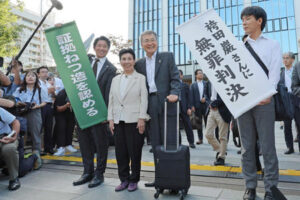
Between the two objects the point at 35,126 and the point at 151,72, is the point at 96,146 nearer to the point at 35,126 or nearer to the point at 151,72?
the point at 151,72

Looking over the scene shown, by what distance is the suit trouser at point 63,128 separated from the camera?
17.4 ft

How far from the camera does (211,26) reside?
2484 mm

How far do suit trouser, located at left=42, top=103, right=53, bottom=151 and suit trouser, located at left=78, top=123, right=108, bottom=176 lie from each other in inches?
86.8

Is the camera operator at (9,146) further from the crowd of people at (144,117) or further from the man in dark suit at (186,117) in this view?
the man in dark suit at (186,117)

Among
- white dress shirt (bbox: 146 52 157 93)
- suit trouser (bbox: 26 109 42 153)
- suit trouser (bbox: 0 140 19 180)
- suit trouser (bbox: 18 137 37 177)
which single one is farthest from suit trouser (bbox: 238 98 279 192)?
suit trouser (bbox: 26 109 42 153)

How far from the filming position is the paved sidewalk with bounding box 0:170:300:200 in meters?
2.59

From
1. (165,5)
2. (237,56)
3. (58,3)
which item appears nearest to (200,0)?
(165,5)

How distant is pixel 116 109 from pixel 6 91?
332 cm

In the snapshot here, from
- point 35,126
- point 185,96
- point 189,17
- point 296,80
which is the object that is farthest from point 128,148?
point 189,17

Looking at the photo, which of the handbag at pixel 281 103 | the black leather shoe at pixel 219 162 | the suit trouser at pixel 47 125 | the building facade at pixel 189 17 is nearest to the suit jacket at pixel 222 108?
the black leather shoe at pixel 219 162

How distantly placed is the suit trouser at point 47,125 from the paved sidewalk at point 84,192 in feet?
6.06

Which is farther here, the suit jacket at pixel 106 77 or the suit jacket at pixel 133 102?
the suit jacket at pixel 106 77

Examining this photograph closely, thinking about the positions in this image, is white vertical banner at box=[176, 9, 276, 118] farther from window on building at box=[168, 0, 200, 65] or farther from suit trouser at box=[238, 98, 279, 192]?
window on building at box=[168, 0, 200, 65]

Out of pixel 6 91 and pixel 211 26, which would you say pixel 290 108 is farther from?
pixel 6 91
